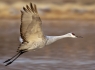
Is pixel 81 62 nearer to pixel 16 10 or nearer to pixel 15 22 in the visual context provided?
pixel 15 22

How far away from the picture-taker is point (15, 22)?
22875 mm

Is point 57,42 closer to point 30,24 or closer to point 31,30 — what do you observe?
point 31,30

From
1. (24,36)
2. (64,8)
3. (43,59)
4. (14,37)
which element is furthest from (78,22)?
(24,36)

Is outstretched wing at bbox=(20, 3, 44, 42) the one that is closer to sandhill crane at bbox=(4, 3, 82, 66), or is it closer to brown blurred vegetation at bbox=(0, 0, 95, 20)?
sandhill crane at bbox=(4, 3, 82, 66)

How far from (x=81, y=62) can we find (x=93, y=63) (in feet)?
1.13

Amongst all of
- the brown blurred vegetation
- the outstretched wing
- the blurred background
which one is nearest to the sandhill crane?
the outstretched wing

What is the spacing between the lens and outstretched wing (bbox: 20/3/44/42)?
8.54 metres

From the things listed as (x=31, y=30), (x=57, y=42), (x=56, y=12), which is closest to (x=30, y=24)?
(x=31, y=30)

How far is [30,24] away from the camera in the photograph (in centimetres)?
880

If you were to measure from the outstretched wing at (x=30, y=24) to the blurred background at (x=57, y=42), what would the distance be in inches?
43.7

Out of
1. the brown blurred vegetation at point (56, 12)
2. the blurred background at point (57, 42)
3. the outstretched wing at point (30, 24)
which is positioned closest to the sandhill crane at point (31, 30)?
the outstretched wing at point (30, 24)

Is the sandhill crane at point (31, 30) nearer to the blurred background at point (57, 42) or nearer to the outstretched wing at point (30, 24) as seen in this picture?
the outstretched wing at point (30, 24)

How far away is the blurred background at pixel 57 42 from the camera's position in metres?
10.6

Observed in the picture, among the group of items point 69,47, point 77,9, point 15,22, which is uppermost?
point 77,9
